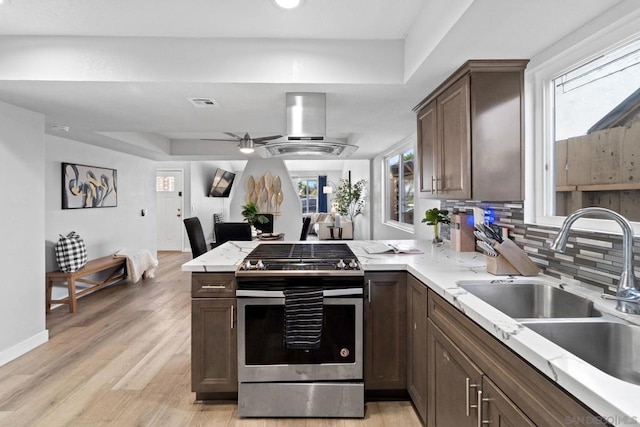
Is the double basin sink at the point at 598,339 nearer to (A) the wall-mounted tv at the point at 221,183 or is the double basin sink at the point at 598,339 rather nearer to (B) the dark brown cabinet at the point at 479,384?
(B) the dark brown cabinet at the point at 479,384

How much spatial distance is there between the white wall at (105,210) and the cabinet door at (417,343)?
4.39 metres

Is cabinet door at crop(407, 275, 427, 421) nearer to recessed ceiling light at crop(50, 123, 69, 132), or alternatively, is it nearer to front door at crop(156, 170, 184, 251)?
recessed ceiling light at crop(50, 123, 69, 132)

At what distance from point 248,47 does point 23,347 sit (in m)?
3.07

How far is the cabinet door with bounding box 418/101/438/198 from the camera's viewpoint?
2.39 m

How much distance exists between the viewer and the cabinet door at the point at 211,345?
2.01 metres

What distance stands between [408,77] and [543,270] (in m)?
1.41

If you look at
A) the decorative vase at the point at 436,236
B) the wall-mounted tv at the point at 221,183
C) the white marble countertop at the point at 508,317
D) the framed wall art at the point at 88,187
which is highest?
the wall-mounted tv at the point at 221,183

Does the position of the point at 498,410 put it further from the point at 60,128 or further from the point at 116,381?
the point at 60,128

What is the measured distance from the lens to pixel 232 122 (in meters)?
3.28

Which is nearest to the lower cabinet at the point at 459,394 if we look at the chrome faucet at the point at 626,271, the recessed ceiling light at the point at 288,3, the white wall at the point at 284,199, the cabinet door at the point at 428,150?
the chrome faucet at the point at 626,271

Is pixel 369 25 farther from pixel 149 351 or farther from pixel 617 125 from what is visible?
pixel 149 351

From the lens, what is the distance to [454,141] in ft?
6.81

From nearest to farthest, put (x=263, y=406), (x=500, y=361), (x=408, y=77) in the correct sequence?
(x=500, y=361)
(x=263, y=406)
(x=408, y=77)

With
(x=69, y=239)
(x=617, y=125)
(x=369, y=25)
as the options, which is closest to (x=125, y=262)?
(x=69, y=239)
